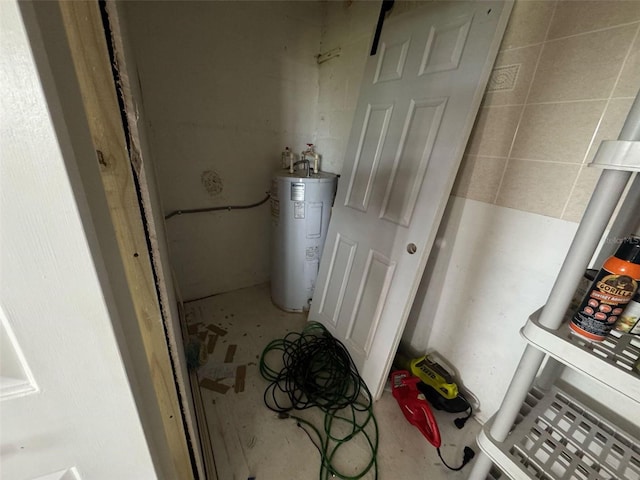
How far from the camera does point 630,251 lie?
20.4 inches

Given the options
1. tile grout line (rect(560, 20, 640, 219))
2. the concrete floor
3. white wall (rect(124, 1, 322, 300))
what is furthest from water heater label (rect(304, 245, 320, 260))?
tile grout line (rect(560, 20, 640, 219))

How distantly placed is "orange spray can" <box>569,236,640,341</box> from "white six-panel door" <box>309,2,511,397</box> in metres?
0.57

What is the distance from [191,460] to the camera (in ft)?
2.52

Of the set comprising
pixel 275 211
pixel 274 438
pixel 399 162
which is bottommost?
pixel 274 438

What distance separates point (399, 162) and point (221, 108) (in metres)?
1.26

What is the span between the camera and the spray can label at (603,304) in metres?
0.52

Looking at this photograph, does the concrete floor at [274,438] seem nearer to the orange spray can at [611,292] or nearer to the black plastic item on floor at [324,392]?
the black plastic item on floor at [324,392]

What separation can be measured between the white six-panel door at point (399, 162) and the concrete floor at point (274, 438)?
24 cm

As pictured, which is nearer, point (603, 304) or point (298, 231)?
point (603, 304)

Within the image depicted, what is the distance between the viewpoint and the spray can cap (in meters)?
0.51

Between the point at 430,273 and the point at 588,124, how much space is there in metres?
0.82

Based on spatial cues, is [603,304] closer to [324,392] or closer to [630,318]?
[630,318]

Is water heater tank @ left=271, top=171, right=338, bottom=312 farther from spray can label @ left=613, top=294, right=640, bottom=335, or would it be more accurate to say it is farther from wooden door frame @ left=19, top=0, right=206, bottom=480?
spray can label @ left=613, top=294, right=640, bottom=335

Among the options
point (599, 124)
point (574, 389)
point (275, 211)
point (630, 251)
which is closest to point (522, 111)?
point (599, 124)
